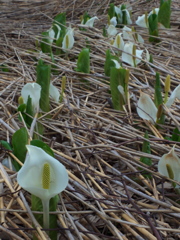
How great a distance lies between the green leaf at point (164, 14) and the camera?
2.15 m

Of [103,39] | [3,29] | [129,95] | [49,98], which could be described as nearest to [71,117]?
[49,98]

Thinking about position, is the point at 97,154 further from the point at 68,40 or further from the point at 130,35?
the point at 130,35

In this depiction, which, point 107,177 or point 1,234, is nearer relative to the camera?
point 1,234

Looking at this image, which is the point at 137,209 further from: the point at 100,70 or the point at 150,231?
the point at 100,70

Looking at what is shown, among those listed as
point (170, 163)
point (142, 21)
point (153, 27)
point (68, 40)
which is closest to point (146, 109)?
point (170, 163)

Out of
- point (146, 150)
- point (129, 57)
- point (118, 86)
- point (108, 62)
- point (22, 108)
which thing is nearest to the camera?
point (146, 150)

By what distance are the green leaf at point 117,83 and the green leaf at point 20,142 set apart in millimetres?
522

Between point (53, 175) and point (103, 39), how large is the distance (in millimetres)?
1490

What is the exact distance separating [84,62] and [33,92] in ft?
1.53

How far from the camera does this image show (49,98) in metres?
1.36

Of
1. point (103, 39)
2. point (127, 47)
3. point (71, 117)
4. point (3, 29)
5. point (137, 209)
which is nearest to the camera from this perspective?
point (137, 209)

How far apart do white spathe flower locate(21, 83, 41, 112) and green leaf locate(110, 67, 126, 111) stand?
11.7 inches

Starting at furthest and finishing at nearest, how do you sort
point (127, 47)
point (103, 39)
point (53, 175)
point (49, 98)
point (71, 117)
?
1. point (103, 39)
2. point (127, 47)
3. point (49, 98)
4. point (71, 117)
5. point (53, 175)

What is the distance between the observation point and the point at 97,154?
1.04 meters
